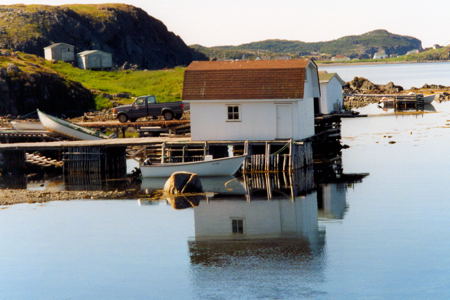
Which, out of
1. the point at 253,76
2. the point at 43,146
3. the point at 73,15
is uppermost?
the point at 73,15

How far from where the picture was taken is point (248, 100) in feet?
158

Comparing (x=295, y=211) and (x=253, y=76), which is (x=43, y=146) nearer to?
(x=253, y=76)

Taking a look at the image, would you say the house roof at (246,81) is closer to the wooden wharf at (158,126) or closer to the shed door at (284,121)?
the shed door at (284,121)

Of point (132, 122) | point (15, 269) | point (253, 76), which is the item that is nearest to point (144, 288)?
point (15, 269)

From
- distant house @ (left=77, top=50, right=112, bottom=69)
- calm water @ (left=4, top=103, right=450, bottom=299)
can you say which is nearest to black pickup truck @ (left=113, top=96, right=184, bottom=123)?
calm water @ (left=4, top=103, right=450, bottom=299)

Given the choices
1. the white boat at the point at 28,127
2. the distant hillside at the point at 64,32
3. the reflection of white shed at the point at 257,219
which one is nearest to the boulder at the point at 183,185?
the reflection of white shed at the point at 257,219

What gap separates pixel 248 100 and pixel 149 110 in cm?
1728

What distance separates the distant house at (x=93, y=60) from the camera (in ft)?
427

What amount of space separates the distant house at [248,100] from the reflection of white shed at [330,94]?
50.6 ft

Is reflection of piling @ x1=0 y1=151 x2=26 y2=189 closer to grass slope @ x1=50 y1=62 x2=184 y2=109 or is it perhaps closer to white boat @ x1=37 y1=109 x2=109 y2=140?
white boat @ x1=37 y1=109 x2=109 y2=140

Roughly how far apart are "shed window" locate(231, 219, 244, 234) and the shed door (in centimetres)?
1232

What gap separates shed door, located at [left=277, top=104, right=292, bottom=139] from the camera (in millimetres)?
48228

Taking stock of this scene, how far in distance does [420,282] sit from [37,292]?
1308cm

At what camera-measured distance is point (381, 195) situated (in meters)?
42.6
